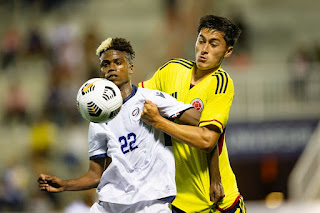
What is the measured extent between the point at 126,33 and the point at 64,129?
4462 millimetres

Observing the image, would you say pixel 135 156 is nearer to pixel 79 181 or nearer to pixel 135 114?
pixel 135 114

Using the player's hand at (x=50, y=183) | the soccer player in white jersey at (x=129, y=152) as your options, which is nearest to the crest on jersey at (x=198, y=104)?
the soccer player in white jersey at (x=129, y=152)

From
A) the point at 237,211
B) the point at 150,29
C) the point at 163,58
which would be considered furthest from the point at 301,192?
the point at 237,211

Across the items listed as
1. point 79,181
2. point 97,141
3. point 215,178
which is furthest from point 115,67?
point 215,178

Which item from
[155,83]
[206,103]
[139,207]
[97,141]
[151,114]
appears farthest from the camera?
[155,83]

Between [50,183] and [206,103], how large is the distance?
1427mm

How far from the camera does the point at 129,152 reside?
17.0ft

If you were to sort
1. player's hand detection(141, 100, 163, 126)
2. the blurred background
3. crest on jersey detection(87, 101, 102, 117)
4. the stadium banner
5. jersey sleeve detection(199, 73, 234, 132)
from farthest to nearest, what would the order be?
the stadium banner
the blurred background
jersey sleeve detection(199, 73, 234, 132)
player's hand detection(141, 100, 163, 126)
crest on jersey detection(87, 101, 102, 117)

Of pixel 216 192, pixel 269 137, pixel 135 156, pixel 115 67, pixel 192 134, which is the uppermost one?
pixel 115 67

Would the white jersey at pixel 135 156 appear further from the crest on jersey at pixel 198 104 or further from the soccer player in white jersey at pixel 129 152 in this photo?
the crest on jersey at pixel 198 104

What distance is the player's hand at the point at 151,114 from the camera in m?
5.06

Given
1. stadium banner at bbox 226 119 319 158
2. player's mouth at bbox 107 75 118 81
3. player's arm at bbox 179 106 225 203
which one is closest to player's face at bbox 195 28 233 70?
player's arm at bbox 179 106 225 203

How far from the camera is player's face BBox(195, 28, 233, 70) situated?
Answer: 18.1 feet

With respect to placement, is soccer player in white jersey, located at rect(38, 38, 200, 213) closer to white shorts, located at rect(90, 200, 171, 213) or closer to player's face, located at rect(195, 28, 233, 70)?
white shorts, located at rect(90, 200, 171, 213)
